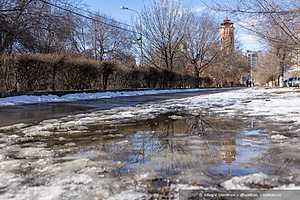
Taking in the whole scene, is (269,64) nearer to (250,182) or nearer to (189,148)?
(189,148)

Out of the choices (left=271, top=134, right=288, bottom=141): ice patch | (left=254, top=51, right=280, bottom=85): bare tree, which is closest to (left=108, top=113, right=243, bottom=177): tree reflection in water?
(left=271, top=134, right=288, bottom=141): ice patch

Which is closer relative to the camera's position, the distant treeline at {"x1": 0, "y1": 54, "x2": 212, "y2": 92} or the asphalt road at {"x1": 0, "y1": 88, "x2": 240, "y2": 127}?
the asphalt road at {"x1": 0, "y1": 88, "x2": 240, "y2": 127}

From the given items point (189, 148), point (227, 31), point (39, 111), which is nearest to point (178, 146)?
point (189, 148)

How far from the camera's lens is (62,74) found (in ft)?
76.4

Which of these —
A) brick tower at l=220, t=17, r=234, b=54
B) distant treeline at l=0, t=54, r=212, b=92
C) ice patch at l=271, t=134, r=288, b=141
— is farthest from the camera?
distant treeline at l=0, t=54, r=212, b=92

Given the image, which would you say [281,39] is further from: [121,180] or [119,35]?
[119,35]

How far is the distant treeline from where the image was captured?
64.6 feet

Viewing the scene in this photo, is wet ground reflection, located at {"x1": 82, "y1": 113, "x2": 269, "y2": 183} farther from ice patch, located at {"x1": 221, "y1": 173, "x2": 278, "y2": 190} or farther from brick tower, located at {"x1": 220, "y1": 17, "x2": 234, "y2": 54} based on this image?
brick tower, located at {"x1": 220, "y1": 17, "x2": 234, "y2": 54}

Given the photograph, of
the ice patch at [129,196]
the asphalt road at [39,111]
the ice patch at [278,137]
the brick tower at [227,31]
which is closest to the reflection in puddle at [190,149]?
the ice patch at [278,137]

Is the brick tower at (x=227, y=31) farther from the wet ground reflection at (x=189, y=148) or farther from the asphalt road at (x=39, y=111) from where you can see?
the asphalt road at (x=39, y=111)

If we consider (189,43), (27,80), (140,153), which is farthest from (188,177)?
(189,43)

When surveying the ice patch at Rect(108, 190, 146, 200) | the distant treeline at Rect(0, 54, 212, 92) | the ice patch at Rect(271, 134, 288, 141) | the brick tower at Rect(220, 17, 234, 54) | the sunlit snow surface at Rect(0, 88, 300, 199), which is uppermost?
the brick tower at Rect(220, 17, 234, 54)

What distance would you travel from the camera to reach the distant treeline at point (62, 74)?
64.6 feet

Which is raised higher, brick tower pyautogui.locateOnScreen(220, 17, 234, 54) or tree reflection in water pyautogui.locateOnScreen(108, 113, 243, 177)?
brick tower pyautogui.locateOnScreen(220, 17, 234, 54)
